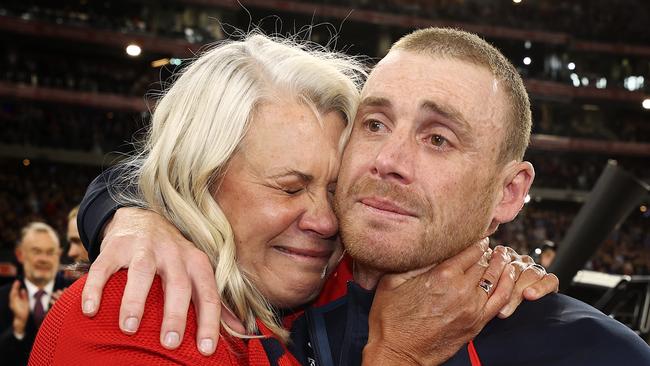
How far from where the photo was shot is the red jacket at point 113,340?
150 centimetres

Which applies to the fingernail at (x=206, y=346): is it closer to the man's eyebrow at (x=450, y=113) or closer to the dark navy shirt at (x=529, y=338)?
the dark navy shirt at (x=529, y=338)

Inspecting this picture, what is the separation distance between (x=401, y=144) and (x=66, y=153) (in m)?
23.5

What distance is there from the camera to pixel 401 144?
1.97 m

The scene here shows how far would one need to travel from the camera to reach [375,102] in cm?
208

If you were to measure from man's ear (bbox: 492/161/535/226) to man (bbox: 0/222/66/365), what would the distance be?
4.26m

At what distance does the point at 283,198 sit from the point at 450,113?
1.61ft

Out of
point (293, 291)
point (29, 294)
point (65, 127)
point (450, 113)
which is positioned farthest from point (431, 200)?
point (65, 127)

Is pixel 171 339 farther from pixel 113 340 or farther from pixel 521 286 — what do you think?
pixel 521 286

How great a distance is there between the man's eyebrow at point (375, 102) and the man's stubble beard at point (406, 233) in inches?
8.6

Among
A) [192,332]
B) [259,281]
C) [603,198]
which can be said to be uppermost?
[192,332]

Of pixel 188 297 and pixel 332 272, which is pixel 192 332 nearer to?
pixel 188 297

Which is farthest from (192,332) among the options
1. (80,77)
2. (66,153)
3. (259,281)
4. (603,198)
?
(80,77)

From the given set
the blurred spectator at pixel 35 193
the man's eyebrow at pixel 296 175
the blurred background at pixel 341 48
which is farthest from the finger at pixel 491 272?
the blurred background at pixel 341 48

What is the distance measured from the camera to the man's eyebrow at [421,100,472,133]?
1.98m
